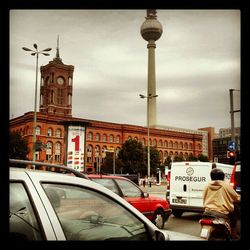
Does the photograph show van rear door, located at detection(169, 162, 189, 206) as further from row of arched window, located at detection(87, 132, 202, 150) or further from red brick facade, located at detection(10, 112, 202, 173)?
row of arched window, located at detection(87, 132, 202, 150)

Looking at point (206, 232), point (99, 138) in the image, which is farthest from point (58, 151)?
point (206, 232)

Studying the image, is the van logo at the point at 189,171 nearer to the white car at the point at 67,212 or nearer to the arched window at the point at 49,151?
the white car at the point at 67,212

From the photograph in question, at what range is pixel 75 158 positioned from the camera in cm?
2286

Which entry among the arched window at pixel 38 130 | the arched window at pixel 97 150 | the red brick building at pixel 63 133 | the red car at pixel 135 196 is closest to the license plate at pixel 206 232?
the red car at pixel 135 196

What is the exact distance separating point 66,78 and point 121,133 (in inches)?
986

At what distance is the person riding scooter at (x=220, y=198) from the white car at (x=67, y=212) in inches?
88.2

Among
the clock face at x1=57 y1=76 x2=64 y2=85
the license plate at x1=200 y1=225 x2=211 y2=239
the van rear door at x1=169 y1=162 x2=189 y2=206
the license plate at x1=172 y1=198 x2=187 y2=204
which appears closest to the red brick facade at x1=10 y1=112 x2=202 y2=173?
the clock face at x1=57 y1=76 x2=64 y2=85

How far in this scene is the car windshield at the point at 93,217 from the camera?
274 centimetres

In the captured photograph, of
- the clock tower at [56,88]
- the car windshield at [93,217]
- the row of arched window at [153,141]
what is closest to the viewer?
the car windshield at [93,217]

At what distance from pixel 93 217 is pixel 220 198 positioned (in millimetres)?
2639

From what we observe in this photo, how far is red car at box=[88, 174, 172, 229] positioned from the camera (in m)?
9.68

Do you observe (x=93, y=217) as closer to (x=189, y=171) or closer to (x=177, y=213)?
(x=189, y=171)
